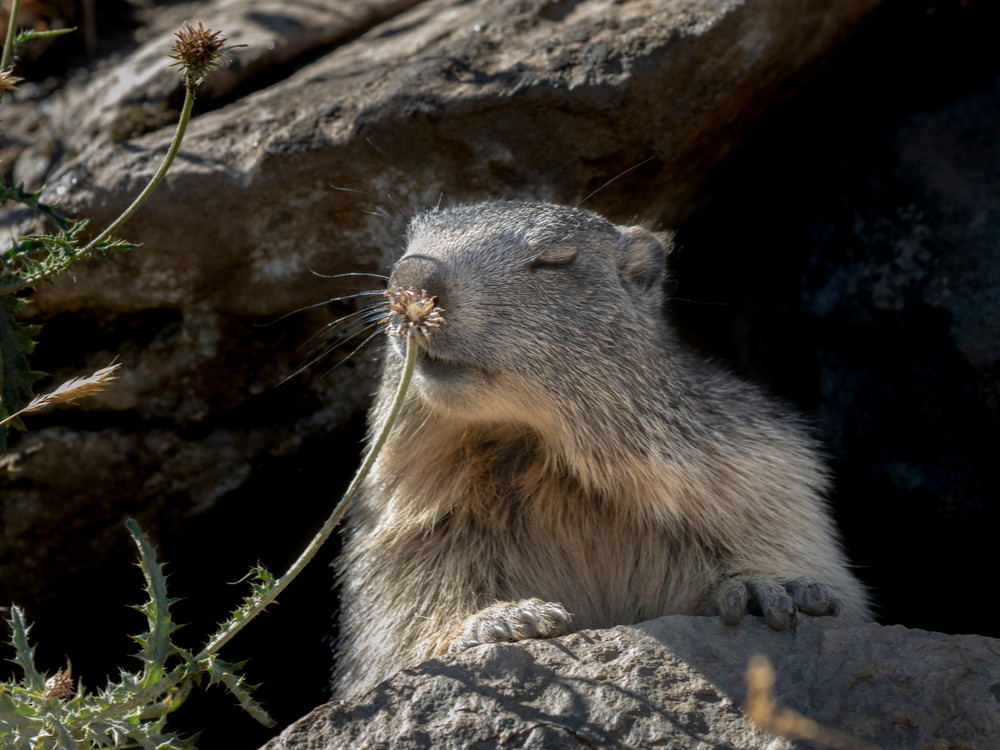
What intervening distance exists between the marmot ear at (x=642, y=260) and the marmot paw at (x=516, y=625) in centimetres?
165

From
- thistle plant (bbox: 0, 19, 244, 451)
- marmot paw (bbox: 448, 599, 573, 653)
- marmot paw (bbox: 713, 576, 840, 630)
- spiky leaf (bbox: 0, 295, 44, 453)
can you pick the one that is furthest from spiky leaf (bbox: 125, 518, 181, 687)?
marmot paw (bbox: 713, 576, 840, 630)

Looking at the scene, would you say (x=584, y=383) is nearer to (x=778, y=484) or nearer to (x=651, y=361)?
(x=651, y=361)

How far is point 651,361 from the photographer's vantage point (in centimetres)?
442

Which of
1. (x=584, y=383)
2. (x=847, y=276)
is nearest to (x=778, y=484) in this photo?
(x=584, y=383)

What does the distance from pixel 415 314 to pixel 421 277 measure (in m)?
0.41

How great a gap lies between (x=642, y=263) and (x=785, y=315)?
2.24 metres

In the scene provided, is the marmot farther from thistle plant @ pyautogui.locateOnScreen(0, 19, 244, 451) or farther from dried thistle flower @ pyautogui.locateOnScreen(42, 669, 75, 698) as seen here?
dried thistle flower @ pyautogui.locateOnScreen(42, 669, 75, 698)

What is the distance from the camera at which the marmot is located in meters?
4.06

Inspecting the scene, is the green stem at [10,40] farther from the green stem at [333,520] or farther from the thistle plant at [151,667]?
the green stem at [333,520]

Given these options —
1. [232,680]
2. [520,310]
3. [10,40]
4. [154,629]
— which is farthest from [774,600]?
[10,40]

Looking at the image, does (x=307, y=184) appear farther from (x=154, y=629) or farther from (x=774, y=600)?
(x=774, y=600)

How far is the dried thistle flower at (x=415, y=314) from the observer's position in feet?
10.9

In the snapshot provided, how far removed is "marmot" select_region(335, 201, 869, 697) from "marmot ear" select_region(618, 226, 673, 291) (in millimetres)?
11

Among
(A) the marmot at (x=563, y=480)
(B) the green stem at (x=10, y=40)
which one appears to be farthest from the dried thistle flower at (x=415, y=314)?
(B) the green stem at (x=10, y=40)
